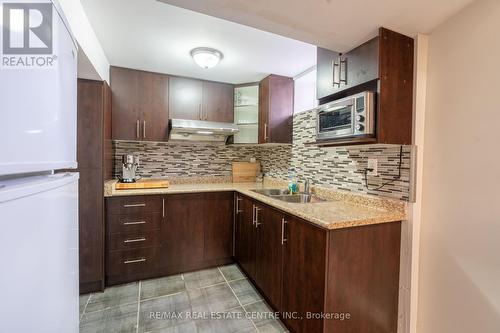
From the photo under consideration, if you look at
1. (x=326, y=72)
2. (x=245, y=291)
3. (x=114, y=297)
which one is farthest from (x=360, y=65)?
(x=114, y=297)

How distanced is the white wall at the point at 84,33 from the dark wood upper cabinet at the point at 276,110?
1.65m

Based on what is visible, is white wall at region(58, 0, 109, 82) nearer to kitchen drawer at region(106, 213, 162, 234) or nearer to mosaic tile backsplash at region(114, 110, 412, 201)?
mosaic tile backsplash at region(114, 110, 412, 201)

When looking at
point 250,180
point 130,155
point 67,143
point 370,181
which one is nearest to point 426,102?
point 370,181

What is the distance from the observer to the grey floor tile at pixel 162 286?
208 cm

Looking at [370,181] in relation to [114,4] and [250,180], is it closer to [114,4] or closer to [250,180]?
[250,180]

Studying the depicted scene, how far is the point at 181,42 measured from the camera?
1.90 m

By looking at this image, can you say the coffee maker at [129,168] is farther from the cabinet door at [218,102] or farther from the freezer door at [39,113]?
the freezer door at [39,113]

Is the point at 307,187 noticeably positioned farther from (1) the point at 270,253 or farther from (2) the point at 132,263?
(2) the point at 132,263

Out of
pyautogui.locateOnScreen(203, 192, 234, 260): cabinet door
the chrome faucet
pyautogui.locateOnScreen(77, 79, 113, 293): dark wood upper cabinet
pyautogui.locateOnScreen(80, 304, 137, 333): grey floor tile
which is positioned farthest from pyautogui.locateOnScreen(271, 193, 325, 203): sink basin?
pyautogui.locateOnScreen(77, 79, 113, 293): dark wood upper cabinet

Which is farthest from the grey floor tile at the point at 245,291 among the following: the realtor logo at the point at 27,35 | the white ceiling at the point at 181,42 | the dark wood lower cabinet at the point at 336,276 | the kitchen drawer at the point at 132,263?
the white ceiling at the point at 181,42

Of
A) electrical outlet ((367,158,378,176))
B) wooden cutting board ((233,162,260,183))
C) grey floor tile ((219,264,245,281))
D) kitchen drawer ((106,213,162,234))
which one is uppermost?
electrical outlet ((367,158,378,176))

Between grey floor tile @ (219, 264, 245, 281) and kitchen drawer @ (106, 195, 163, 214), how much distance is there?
3.15 ft

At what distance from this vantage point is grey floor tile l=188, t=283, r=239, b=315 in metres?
1.88

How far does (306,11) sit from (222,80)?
1.80m
